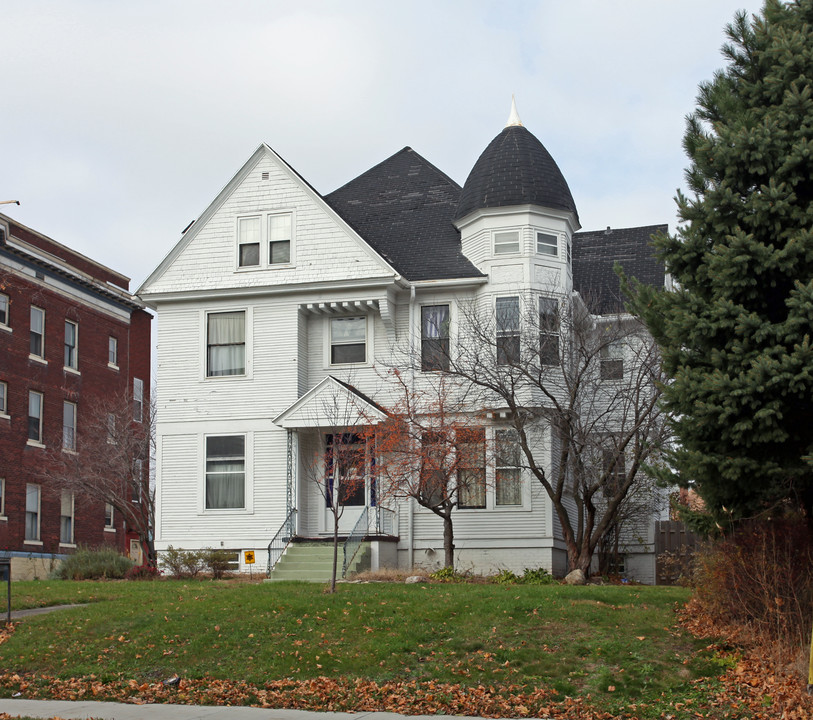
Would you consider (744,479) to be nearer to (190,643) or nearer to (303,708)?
(303,708)

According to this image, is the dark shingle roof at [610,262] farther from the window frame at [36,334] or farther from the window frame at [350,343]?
the window frame at [36,334]

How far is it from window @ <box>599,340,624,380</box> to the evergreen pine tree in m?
10.2

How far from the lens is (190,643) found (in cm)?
1359

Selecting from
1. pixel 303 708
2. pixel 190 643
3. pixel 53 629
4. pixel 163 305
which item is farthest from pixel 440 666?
pixel 163 305

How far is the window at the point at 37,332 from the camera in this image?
3709cm

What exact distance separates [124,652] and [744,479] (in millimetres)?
8166

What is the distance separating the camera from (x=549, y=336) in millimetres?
23734

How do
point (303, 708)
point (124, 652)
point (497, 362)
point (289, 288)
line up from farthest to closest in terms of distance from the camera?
point (289, 288)
point (497, 362)
point (124, 652)
point (303, 708)

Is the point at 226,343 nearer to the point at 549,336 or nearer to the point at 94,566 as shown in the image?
the point at 94,566

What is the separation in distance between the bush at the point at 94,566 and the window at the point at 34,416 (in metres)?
13.1

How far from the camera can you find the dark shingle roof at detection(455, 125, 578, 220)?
25.6 m

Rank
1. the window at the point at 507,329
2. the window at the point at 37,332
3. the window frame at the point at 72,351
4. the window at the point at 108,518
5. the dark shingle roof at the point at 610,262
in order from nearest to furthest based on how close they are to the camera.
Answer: the window at the point at 507,329
the dark shingle roof at the point at 610,262
the window at the point at 37,332
the window frame at the point at 72,351
the window at the point at 108,518

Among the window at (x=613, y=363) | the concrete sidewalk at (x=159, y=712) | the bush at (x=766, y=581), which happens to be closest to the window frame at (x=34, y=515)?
the window at (x=613, y=363)

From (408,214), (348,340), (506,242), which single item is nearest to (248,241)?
(348,340)
